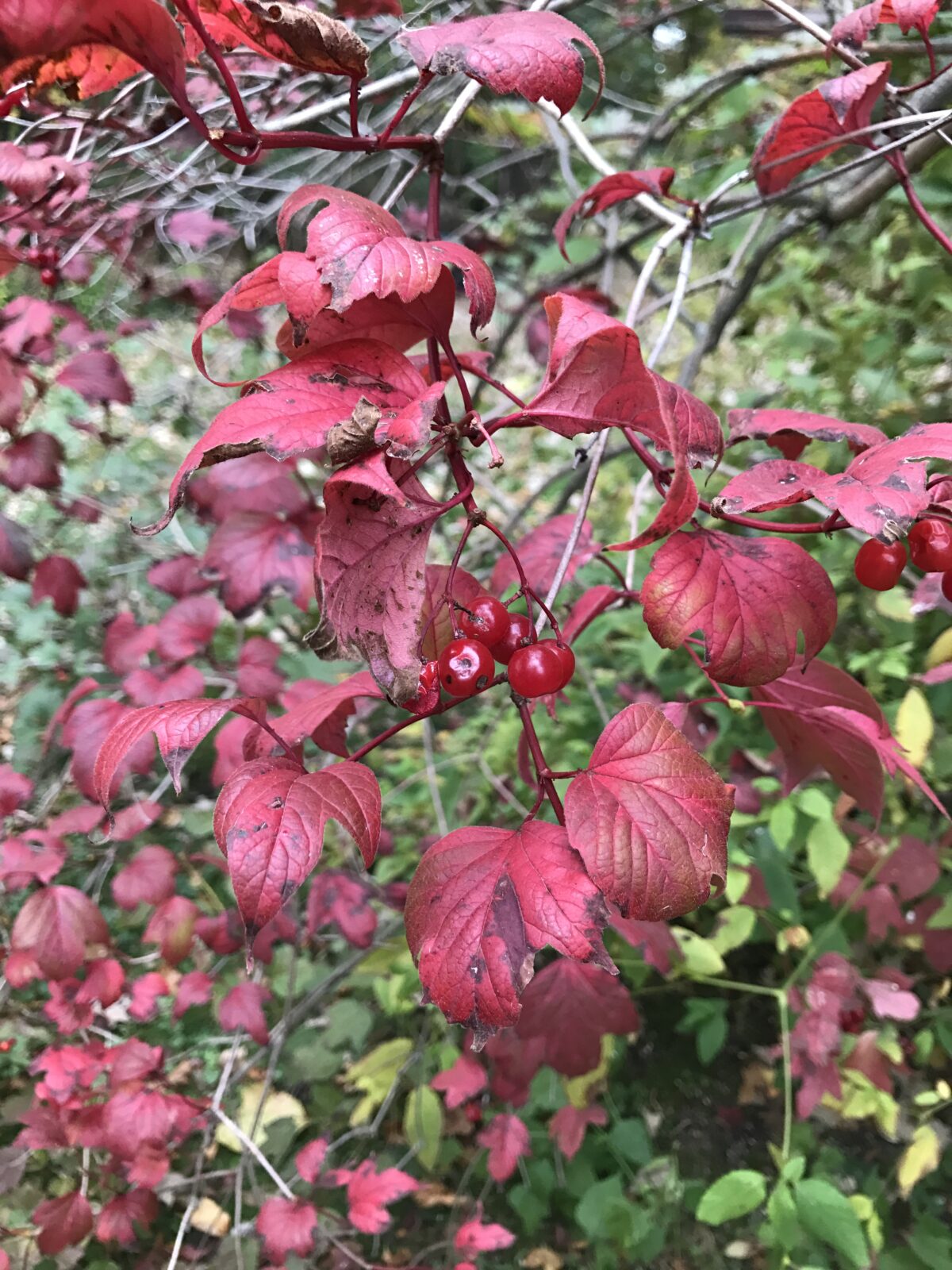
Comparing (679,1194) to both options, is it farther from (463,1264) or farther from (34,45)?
(34,45)

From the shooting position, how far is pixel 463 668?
0.52 m

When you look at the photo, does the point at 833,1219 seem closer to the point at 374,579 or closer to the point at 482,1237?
the point at 482,1237

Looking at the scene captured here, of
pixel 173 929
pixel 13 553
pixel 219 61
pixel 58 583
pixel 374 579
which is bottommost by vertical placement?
pixel 173 929

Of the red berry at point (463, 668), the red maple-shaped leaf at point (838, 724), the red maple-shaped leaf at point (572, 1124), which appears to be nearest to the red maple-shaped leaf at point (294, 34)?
the red berry at point (463, 668)

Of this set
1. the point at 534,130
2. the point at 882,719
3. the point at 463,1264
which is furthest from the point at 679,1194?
the point at 534,130

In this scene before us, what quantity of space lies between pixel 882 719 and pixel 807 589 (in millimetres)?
301

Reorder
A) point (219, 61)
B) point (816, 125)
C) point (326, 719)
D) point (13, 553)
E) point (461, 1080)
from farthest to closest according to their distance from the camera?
point (13, 553), point (461, 1080), point (816, 125), point (326, 719), point (219, 61)

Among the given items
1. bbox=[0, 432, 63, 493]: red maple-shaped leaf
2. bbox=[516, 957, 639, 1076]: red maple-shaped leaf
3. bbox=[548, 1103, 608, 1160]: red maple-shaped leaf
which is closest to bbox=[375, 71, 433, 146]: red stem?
bbox=[516, 957, 639, 1076]: red maple-shaped leaf

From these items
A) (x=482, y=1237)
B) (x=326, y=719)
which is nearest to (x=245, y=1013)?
(x=482, y=1237)

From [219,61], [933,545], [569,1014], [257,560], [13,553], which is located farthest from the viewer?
[13,553]

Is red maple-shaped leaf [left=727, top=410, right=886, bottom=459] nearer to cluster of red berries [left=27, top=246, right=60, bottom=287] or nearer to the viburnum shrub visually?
the viburnum shrub

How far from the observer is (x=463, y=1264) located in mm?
1194

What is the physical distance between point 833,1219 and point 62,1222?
1196 millimetres

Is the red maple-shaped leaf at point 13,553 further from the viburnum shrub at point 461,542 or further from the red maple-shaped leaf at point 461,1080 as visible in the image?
the red maple-shaped leaf at point 461,1080
